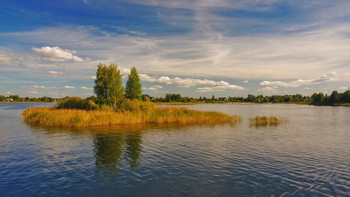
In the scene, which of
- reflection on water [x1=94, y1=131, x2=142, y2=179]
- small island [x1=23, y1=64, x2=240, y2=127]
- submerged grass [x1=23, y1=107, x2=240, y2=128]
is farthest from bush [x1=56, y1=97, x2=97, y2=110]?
reflection on water [x1=94, y1=131, x2=142, y2=179]

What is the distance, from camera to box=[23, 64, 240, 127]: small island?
34.8 meters

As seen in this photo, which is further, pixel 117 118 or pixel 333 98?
pixel 333 98

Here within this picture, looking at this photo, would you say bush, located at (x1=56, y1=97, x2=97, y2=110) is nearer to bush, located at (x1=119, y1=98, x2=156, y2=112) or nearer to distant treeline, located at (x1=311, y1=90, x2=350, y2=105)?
bush, located at (x1=119, y1=98, x2=156, y2=112)

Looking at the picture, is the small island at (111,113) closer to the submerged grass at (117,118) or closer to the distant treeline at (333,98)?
the submerged grass at (117,118)

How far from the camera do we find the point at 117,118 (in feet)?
121

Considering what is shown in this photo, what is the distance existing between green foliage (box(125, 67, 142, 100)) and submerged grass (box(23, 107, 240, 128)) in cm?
2218

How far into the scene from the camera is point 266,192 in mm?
10047

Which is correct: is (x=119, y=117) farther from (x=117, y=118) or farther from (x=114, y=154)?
(x=114, y=154)

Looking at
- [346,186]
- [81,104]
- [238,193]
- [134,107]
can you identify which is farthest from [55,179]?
[81,104]

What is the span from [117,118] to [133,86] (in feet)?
94.2

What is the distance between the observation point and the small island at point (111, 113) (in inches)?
1368

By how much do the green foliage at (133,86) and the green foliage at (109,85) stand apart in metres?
15.2

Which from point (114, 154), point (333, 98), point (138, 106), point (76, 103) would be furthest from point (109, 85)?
point (333, 98)

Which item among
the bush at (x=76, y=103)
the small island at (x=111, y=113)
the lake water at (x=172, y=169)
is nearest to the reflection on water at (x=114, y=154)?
the lake water at (x=172, y=169)
